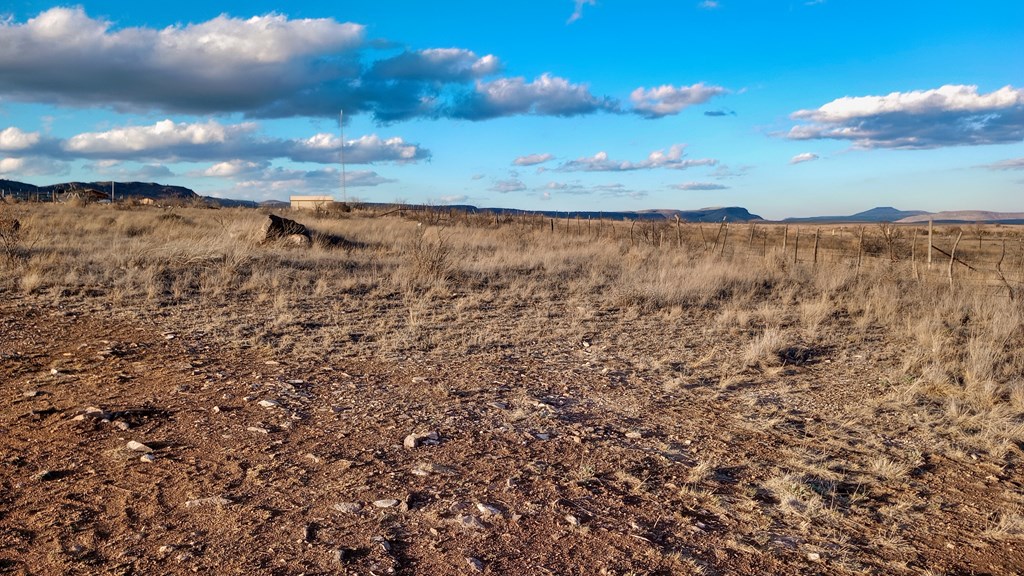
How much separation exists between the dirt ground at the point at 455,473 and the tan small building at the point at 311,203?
34.4 m

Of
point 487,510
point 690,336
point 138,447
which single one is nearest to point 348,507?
point 487,510

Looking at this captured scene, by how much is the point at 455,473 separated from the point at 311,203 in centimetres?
4205

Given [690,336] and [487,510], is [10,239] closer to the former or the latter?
[690,336]

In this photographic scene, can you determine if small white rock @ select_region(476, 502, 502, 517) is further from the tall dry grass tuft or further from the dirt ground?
the tall dry grass tuft

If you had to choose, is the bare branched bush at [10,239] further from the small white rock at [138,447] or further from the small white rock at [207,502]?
the small white rock at [207,502]

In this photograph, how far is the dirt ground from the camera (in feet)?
10.7

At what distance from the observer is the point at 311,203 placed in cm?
4384

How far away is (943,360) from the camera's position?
25.5 ft

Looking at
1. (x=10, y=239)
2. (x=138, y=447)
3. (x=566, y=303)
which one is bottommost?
(x=138, y=447)

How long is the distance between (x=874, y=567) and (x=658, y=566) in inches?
42.7

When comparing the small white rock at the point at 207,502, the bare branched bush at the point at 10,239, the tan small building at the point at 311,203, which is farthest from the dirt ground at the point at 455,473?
the tan small building at the point at 311,203

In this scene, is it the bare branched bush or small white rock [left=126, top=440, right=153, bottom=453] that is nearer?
small white rock [left=126, top=440, right=153, bottom=453]

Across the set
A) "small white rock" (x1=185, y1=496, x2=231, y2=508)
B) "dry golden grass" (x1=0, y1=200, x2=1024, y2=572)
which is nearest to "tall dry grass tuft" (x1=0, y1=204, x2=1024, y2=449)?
"dry golden grass" (x1=0, y1=200, x2=1024, y2=572)

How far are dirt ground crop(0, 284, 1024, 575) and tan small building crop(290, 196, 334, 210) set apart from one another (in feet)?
113
